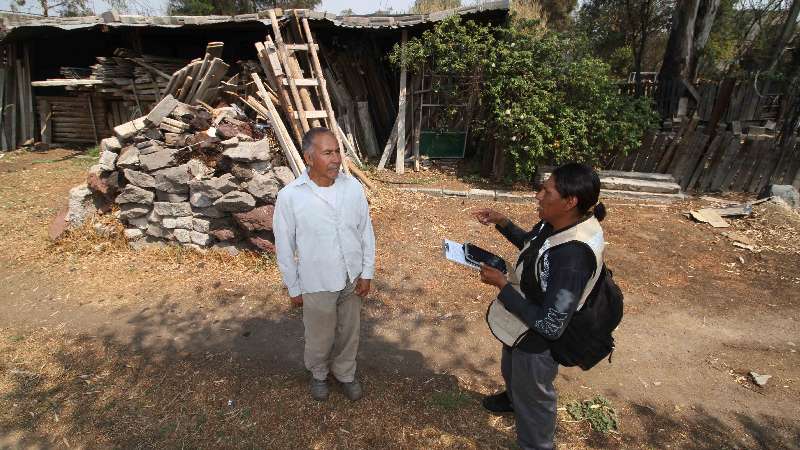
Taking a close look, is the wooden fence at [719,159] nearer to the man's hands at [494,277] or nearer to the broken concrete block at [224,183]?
the broken concrete block at [224,183]

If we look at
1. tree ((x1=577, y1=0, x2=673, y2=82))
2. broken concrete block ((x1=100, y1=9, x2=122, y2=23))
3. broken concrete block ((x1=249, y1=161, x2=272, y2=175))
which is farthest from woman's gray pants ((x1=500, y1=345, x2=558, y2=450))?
tree ((x1=577, y1=0, x2=673, y2=82))

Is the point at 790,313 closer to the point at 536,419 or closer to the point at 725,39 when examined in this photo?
the point at 536,419

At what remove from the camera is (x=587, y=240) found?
190 centimetres

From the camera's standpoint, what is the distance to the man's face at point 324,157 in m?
2.50

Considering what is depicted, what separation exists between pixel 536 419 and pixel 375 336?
6.49 feet

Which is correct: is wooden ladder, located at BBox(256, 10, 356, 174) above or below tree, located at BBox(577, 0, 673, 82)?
below

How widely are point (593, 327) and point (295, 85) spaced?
6592 mm

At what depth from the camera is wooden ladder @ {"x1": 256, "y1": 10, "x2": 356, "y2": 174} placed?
7.16 metres

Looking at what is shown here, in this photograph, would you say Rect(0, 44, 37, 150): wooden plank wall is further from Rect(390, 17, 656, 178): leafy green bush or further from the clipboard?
the clipboard

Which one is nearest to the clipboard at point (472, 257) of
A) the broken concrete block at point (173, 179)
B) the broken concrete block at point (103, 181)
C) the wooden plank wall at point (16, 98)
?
the broken concrete block at point (173, 179)

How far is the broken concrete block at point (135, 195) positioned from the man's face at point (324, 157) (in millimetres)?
3854

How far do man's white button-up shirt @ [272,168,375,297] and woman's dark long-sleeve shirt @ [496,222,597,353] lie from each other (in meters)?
1.08

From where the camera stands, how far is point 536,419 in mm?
2283

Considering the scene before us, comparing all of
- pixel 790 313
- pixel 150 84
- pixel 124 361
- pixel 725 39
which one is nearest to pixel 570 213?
pixel 124 361
